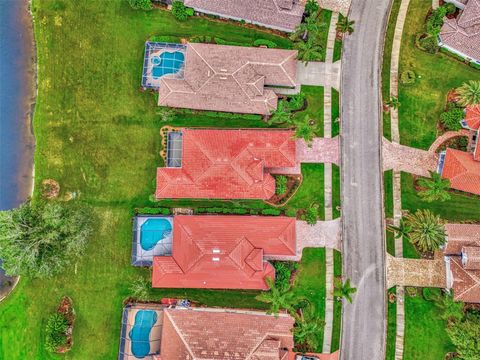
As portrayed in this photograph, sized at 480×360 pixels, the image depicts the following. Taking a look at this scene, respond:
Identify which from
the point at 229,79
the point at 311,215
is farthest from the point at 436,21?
the point at 311,215

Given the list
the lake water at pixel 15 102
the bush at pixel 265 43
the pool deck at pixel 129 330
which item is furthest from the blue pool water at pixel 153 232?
the bush at pixel 265 43

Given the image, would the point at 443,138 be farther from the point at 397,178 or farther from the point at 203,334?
the point at 203,334

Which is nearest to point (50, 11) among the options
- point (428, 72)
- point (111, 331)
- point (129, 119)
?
point (129, 119)

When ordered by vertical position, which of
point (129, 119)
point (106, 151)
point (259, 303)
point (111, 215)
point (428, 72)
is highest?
point (428, 72)

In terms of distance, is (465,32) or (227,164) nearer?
(227,164)

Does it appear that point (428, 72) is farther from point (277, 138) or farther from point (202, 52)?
point (202, 52)

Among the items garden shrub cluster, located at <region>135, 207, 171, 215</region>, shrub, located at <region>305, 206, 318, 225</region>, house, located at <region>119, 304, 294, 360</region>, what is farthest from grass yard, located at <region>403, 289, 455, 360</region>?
garden shrub cluster, located at <region>135, 207, 171, 215</region>
